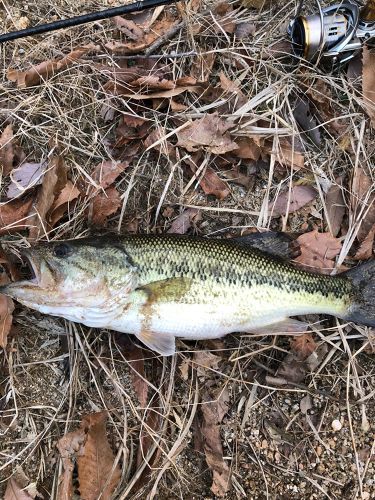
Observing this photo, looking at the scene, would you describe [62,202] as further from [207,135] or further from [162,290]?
[207,135]

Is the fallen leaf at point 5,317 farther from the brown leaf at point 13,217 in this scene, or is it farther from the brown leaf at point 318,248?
the brown leaf at point 318,248

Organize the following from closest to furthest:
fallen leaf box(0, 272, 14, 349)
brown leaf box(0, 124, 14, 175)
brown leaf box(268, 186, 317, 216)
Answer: fallen leaf box(0, 272, 14, 349)
brown leaf box(0, 124, 14, 175)
brown leaf box(268, 186, 317, 216)

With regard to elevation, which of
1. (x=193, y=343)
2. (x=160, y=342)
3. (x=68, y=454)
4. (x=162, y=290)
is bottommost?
(x=68, y=454)

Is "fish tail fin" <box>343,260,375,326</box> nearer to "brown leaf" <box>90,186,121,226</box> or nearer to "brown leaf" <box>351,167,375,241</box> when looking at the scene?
"brown leaf" <box>351,167,375,241</box>

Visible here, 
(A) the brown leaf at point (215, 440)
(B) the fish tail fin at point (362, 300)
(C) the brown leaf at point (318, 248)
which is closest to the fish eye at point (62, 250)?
(A) the brown leaf at point (215, 440)

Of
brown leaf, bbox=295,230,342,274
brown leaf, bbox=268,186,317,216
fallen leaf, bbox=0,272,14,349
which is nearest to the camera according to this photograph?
fallen leaf, bbox=0,272,14,349

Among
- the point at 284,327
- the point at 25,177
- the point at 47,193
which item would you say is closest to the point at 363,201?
the point at 284,327

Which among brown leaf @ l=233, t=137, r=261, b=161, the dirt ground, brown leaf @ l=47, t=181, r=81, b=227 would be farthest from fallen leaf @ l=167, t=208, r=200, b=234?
brown leaf @ l=47, t=181, r=81, b=227
